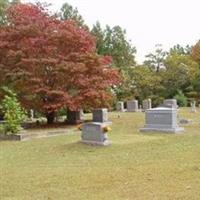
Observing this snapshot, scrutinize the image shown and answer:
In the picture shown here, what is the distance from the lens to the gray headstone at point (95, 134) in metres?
15.3

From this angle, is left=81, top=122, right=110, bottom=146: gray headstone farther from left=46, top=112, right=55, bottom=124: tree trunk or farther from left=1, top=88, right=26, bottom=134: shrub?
left=46, top=112, right=55, bottom=124: tree trunk

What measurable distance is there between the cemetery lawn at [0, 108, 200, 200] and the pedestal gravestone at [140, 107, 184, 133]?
119 cm

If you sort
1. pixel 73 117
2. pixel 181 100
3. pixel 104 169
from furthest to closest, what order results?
pixel 181 100, pixel 73 117, pixel 104 169

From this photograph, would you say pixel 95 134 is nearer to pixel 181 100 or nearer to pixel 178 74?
pixel 181 100

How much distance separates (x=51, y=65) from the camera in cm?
2234

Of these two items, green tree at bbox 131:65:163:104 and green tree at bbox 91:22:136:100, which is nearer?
green tree at bbox 131:65:163:104

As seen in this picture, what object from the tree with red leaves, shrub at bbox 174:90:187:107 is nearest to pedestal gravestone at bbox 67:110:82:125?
the tree with red leaves

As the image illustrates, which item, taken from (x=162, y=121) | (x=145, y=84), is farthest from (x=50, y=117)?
(x=145, y=84)

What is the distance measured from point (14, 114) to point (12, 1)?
16.3 m

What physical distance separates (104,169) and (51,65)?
11880 mm

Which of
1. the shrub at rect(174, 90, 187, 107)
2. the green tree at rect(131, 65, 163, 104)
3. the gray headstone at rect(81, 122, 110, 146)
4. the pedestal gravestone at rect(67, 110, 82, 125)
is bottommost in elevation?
the gray headstone at rect(81, 122, 110, 146)

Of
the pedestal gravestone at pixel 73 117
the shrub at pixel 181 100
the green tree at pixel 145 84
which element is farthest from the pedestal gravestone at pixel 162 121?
the green tree at pixel 145 84

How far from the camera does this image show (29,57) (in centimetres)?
2225

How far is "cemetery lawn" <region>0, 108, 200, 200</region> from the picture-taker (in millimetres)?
8789
